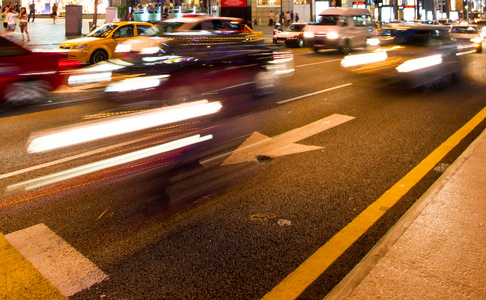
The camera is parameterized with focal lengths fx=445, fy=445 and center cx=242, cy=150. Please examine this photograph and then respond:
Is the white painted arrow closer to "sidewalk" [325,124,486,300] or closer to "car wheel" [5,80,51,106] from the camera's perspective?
"sidewalk" [325,124,486,300]

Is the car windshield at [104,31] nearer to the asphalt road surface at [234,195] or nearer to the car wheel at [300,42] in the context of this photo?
the asphalt road surface at [234,195]

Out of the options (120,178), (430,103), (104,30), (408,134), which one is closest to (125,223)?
(120,178)

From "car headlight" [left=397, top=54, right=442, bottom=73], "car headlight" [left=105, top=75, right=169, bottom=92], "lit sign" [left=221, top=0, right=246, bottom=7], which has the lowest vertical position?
"car headlight" [left=105, top=75, right=169, bottom=92]

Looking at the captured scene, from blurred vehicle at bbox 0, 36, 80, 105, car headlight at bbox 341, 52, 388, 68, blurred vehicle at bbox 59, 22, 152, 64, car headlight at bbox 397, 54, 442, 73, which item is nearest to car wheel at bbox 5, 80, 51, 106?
blurred vehicle at bbox 0, 36, 80, 105

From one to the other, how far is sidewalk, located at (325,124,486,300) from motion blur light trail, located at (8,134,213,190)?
12.2 feet

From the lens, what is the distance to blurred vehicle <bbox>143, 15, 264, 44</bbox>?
1010cm

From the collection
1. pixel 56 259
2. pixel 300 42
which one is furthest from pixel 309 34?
pixel 56 259

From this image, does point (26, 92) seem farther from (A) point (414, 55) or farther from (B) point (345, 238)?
(A) point (414, 55)

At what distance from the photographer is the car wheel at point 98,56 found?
15451mm

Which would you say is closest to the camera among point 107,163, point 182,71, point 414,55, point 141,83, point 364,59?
point 107,163

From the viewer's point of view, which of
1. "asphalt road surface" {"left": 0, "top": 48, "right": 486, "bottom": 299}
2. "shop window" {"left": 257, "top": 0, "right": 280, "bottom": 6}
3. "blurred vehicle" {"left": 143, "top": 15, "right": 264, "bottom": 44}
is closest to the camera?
"asphalt road surface" {"left": 0, "top": 48, "right": 486, "bottom": 299}

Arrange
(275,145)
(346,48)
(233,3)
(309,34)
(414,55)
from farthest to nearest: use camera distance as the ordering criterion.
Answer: (233,3) → (309,34) → (346,48) → (414,55) → (275,145)

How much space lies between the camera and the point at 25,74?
902 cm

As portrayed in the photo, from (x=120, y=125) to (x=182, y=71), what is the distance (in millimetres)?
1970
